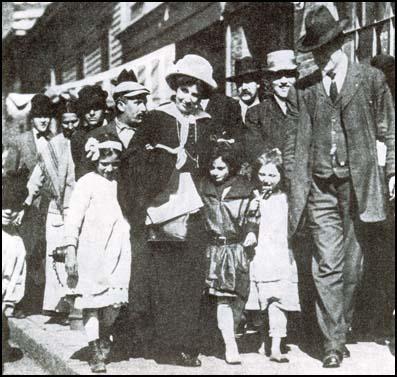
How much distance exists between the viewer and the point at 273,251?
18.9 ft

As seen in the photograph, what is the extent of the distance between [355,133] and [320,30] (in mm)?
696

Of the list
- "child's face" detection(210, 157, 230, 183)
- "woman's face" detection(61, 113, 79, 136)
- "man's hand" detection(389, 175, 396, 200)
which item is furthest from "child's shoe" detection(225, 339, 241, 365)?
"woman's face" detection(61, 113, 79, 136)

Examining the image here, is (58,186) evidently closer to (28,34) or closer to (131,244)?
(131,244)

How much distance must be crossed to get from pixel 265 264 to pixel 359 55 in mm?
3219

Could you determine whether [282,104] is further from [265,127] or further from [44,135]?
[44,135]

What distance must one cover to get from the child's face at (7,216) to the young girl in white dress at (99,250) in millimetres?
915

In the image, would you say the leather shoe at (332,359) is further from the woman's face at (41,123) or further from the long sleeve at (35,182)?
the woman's face at (41,123)

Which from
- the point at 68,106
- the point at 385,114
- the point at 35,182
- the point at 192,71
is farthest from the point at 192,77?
the point at 35,182

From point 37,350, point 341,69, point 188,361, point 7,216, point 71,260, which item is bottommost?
point 37,350

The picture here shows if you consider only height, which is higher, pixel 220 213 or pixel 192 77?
pixel 192 77

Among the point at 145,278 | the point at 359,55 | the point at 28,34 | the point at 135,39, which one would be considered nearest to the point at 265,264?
the point at 145,278

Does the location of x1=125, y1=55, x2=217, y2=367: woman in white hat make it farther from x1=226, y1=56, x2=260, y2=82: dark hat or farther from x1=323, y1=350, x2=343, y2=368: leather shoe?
x1=226, y1=56, x2=260, y2=82: dark hat

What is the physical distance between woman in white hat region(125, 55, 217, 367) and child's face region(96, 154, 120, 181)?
0.14 metres

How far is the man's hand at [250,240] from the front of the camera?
18.8 feet
